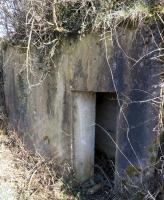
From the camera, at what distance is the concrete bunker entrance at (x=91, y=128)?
17.2 feet

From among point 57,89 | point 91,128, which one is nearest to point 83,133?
point 91,128

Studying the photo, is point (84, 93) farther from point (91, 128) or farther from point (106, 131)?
point (106, 131)

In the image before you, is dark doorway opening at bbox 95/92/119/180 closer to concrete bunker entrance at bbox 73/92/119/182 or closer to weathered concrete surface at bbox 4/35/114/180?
concrete bunker entrance at bbox 73/92/119/182

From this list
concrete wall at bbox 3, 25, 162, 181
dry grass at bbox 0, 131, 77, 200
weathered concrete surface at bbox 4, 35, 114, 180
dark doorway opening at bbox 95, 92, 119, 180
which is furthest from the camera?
dark doorway opening at bbox 95, 92, 119, 180

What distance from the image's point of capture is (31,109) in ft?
20.8

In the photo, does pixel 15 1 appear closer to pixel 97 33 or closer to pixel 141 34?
pixel 97 33

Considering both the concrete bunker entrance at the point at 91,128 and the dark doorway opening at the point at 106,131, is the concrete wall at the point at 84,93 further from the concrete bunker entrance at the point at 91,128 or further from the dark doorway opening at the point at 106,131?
the dark doorway opening at the point at 106,131

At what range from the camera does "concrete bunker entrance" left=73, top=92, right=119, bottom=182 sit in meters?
5.24

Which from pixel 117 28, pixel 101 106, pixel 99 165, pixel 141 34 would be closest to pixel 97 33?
pixel 117 28

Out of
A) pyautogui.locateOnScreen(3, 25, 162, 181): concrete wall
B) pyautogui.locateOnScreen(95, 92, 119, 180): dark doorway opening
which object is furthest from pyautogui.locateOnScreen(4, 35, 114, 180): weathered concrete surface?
pyautogui.locateOnScreen(95, 92, 119, 180): dark doorway opening

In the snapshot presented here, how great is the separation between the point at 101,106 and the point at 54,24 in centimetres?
156

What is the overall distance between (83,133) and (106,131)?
20.2 inches

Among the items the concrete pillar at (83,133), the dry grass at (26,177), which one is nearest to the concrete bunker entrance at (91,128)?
the concrete pillar at (83,133)

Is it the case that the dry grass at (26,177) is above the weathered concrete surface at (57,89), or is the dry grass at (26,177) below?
below
